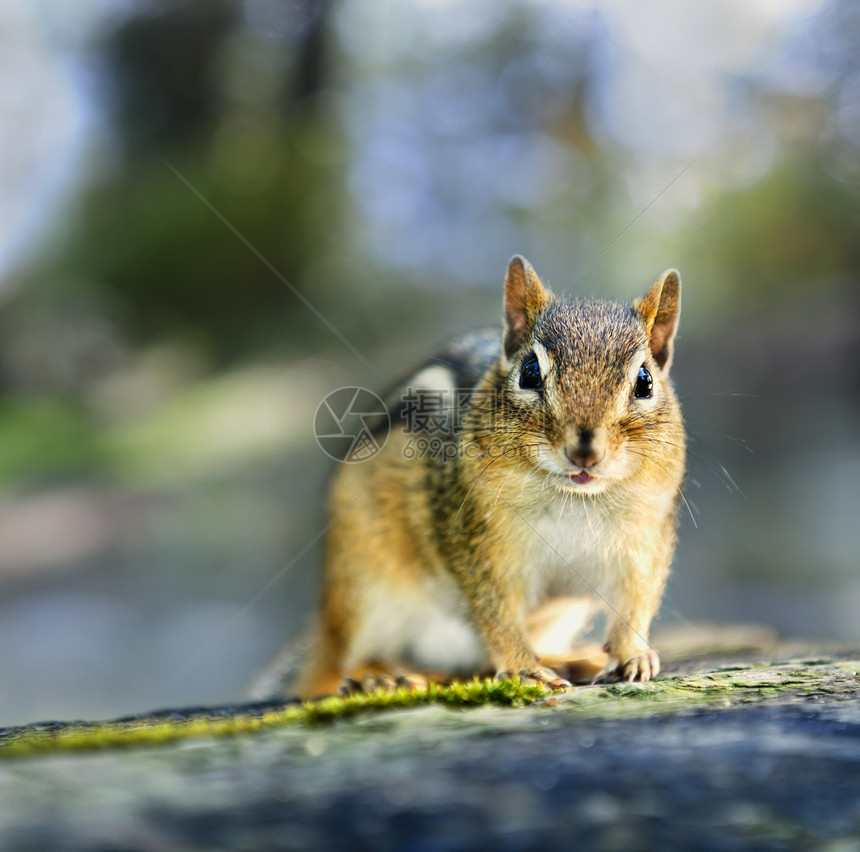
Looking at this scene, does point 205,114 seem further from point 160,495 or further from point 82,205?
→ point 160,495

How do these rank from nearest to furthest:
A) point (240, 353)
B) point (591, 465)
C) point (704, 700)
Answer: point (704, 700) < point (591, 465) < point (240, 353)

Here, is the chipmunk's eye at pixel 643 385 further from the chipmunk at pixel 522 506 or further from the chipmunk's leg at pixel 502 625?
the chipmunk's leg at pixel 502 625

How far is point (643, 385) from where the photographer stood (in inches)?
83.4

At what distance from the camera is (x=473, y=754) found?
134 centimetres

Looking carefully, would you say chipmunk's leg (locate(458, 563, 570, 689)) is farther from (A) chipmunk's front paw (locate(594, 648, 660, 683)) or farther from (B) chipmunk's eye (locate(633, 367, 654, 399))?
(B) chipmunk's eye (locate(633, 367, 654, 399))

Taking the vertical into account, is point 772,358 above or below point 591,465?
above

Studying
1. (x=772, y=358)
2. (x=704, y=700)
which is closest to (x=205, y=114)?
(x=772, y=358)

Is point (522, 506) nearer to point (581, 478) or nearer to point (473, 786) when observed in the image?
point (581, 478)

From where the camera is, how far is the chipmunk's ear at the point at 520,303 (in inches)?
90.6

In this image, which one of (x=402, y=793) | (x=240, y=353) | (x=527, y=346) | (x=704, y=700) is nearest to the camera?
(x=402, y=793)

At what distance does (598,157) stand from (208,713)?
1125 centimetres

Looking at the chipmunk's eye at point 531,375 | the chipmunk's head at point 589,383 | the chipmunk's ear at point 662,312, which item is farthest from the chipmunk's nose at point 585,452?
the chipmunk's ear at point 662,312

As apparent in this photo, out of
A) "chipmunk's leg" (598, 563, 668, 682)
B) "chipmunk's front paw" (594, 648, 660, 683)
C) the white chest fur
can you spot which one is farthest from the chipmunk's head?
"chipmunk's front paw" (594, 648, 660, 683)

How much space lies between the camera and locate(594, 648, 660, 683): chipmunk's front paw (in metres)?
2.06
